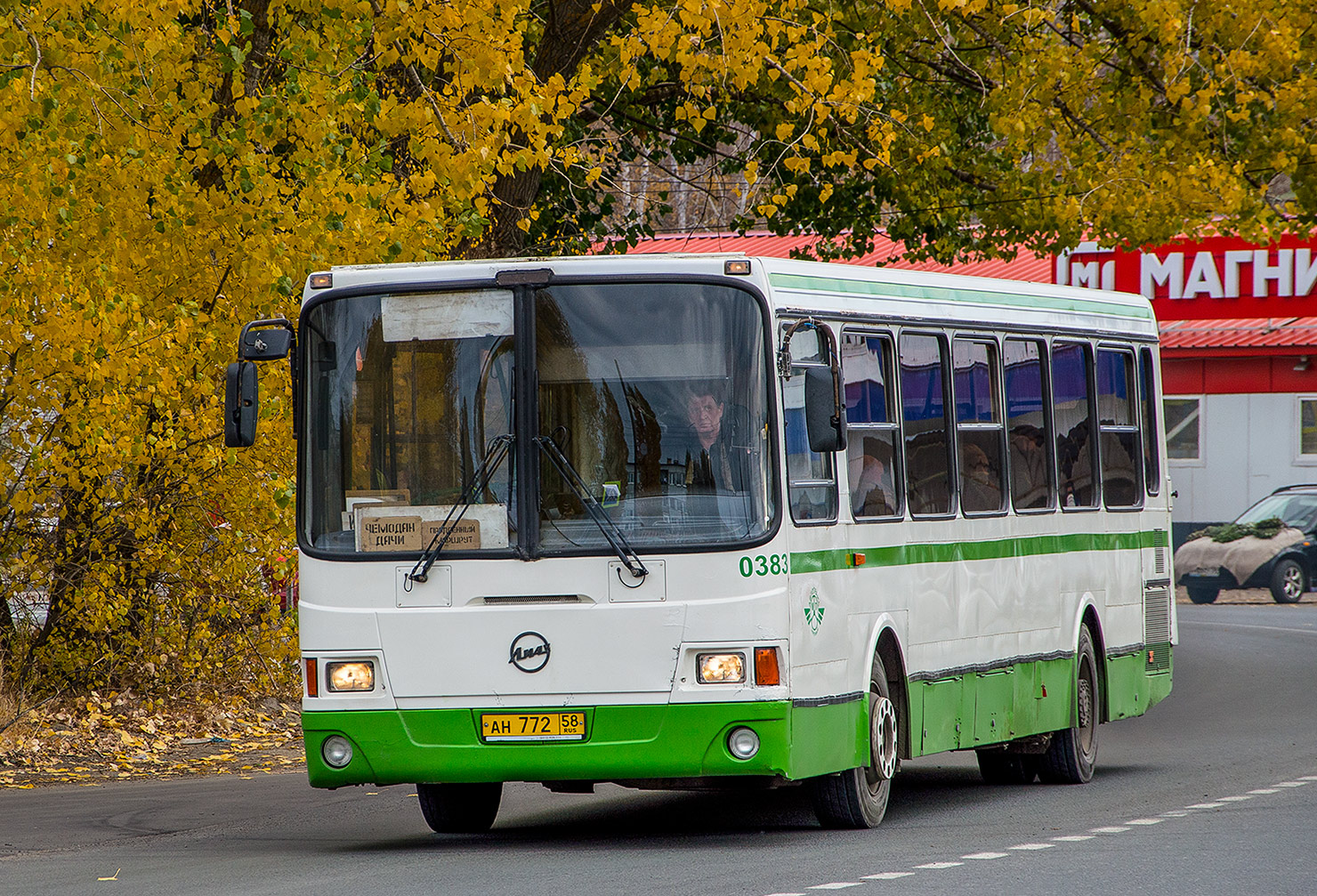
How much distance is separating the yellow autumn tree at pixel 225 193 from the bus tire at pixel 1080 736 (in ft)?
15.6

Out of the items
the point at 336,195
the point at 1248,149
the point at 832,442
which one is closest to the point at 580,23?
the point at 336,195

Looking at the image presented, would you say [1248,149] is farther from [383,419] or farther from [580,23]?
[383,419]

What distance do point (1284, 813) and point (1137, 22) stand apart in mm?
12283

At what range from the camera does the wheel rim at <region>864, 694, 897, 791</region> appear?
10.9 metres

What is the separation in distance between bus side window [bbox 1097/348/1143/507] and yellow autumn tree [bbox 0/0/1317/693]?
3862 millimetres

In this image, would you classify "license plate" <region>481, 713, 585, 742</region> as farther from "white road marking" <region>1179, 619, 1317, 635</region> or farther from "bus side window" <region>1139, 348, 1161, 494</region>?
"white road marking" <region>1179, 619, 1317, 635</region>

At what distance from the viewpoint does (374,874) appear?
953 centimetres

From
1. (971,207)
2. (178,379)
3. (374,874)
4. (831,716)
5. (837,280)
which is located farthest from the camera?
(971,207)

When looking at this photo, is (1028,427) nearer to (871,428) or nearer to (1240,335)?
(871,428)

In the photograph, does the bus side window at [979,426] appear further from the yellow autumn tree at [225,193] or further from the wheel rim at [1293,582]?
the wheel rim at [1293,582]

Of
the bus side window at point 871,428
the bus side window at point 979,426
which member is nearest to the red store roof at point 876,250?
the bus side window at point 979,426

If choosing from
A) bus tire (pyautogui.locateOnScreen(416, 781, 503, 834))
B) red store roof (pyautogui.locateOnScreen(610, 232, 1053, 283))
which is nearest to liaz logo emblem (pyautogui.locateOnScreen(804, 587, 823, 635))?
bus tire (pyautogui.locateOnScreen(416, 781, 503, 834))

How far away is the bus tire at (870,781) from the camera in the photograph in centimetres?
1071

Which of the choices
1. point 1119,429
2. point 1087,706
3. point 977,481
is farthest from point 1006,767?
point 977,481
